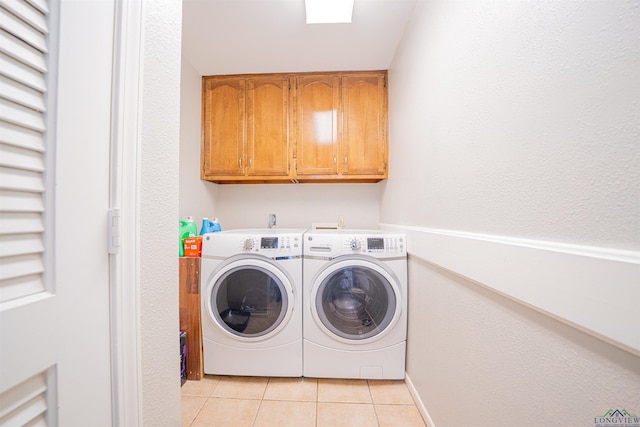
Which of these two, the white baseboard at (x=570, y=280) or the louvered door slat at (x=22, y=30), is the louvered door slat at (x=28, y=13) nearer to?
the louvered door slat at (x=22, y=30)

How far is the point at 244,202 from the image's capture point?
2367 mm

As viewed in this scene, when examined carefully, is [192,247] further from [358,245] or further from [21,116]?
[21,116]

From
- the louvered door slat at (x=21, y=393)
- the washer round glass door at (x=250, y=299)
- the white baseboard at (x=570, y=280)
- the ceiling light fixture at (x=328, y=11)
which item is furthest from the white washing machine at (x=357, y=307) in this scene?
the ceiling light fixture at (x=328, y=11)

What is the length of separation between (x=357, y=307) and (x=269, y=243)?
2.33ft

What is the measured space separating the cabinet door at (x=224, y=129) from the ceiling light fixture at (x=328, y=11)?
932mm

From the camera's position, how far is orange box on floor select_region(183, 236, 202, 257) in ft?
4.94

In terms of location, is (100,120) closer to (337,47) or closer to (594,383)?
(594,383)

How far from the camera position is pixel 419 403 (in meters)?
1.23

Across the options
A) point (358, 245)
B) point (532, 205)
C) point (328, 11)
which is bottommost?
point (358, 245)

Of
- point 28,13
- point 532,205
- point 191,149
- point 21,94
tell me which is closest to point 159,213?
point 21,94

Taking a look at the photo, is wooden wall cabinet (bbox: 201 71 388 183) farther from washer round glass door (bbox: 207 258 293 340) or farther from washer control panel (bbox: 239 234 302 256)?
washer round glass door (bbox: 207 258 293 340)

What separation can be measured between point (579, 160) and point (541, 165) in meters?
0.08

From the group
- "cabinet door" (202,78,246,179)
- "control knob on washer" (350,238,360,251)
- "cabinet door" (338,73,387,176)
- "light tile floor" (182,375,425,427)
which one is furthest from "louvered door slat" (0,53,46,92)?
"cabinet door" (338,73,387,176)

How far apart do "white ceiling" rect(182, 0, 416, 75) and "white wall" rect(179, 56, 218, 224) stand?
0.55ft
